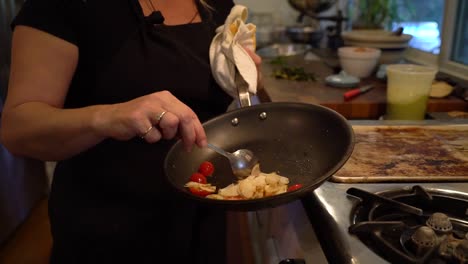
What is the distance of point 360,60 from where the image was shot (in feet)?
4.44

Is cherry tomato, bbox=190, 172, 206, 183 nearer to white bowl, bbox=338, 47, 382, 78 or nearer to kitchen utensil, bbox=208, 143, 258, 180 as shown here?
kitchen utensil, bbox=208, 143, 258, 180

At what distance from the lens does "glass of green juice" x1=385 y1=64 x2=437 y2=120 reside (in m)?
1.03

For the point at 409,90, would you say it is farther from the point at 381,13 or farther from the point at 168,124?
the point at 381,13

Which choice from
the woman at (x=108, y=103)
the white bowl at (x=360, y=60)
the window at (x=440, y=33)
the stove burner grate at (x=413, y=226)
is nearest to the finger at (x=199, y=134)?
the woman at (x=108, y=103)

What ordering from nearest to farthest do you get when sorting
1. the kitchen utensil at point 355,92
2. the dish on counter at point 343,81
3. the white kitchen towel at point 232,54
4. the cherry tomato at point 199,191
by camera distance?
the cherry tomato at point 199,191 < the white kitchen towel at point 232,54 < the kitchen utensil at point 355,92 < the dish on counter at point 343,81

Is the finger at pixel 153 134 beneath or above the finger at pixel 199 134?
above

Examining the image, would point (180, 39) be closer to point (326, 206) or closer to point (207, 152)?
point (207, 152)

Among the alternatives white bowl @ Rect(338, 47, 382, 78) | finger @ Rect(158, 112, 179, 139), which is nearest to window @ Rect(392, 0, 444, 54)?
white bowl @ Rect(338, 47, 382, 78)

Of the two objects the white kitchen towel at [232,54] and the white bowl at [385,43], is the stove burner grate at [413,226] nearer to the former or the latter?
the white kitchen towel at [232,54]

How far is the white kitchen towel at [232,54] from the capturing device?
848mm

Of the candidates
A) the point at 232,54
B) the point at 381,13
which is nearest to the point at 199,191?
the point at 232,54

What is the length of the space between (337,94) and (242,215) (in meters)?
0.82

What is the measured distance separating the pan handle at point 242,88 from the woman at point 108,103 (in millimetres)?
60

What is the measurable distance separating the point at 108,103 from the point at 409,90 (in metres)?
0.71
